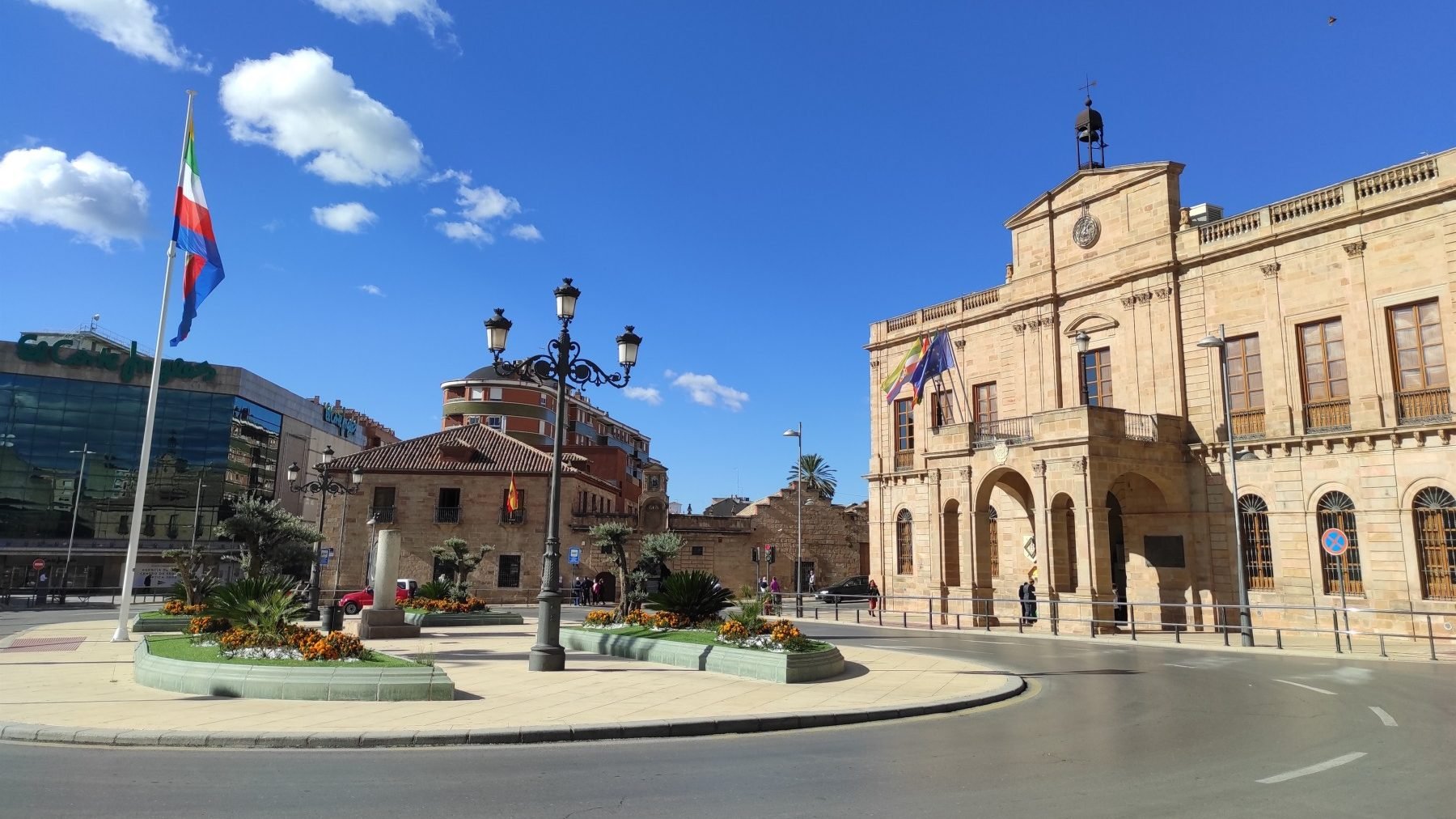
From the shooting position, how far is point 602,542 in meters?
28.7

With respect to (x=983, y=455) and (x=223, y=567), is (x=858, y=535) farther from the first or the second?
(x=223, y=567)

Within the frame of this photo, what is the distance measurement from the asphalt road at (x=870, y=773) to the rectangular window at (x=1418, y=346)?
54.9 ft

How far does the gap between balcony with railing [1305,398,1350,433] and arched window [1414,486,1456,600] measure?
2.80 m

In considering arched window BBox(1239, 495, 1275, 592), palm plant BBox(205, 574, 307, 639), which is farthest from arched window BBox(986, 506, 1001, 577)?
palm plant BBox(205, 574, 307, 639)

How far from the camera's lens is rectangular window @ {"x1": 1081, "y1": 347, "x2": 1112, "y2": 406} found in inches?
1220

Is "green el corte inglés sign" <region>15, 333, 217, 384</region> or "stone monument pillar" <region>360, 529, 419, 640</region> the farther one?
"green el corte inglés sign" <region>15, 333, 217, 384</region>

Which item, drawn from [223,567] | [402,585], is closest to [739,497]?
[223,567]

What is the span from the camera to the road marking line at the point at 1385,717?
→ 1001 cm

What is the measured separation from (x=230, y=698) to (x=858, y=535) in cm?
4998

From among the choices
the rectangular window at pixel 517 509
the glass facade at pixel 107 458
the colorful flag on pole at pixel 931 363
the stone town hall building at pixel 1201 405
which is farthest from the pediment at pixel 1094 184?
the glass facade at pixel 107 458

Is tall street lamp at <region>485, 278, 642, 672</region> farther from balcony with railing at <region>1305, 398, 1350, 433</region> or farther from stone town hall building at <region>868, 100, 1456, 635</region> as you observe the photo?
balcony with railing at <region>1305, 398, 1350, 433</region>

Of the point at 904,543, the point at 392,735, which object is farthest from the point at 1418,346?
the point at 392,735

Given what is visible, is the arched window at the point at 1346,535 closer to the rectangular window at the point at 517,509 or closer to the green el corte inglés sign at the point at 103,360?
the rectangular window at the point at 517,509

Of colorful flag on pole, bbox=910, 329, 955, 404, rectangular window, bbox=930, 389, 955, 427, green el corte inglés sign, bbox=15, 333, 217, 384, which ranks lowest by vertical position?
rectangular window, bbox=930, 389, 955, 427
